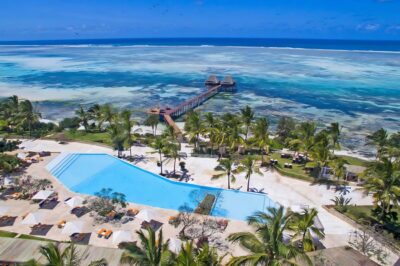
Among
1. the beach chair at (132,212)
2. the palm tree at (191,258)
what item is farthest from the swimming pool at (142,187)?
the palm tree at (191,258)

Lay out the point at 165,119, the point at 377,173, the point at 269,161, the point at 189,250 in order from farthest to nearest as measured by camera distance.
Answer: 1. the point at 165,119
2. the point at 269,161
3. the point at 377,173
4. the point at 189,250

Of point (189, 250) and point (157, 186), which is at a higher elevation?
point (189, 250)

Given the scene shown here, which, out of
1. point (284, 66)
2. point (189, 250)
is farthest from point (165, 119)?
point (284, 66)

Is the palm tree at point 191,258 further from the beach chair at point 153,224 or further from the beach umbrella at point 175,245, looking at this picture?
the beach chair at point 153,224

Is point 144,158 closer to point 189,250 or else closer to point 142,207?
point 142,207

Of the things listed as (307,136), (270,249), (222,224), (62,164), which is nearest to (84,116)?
(62,164)
